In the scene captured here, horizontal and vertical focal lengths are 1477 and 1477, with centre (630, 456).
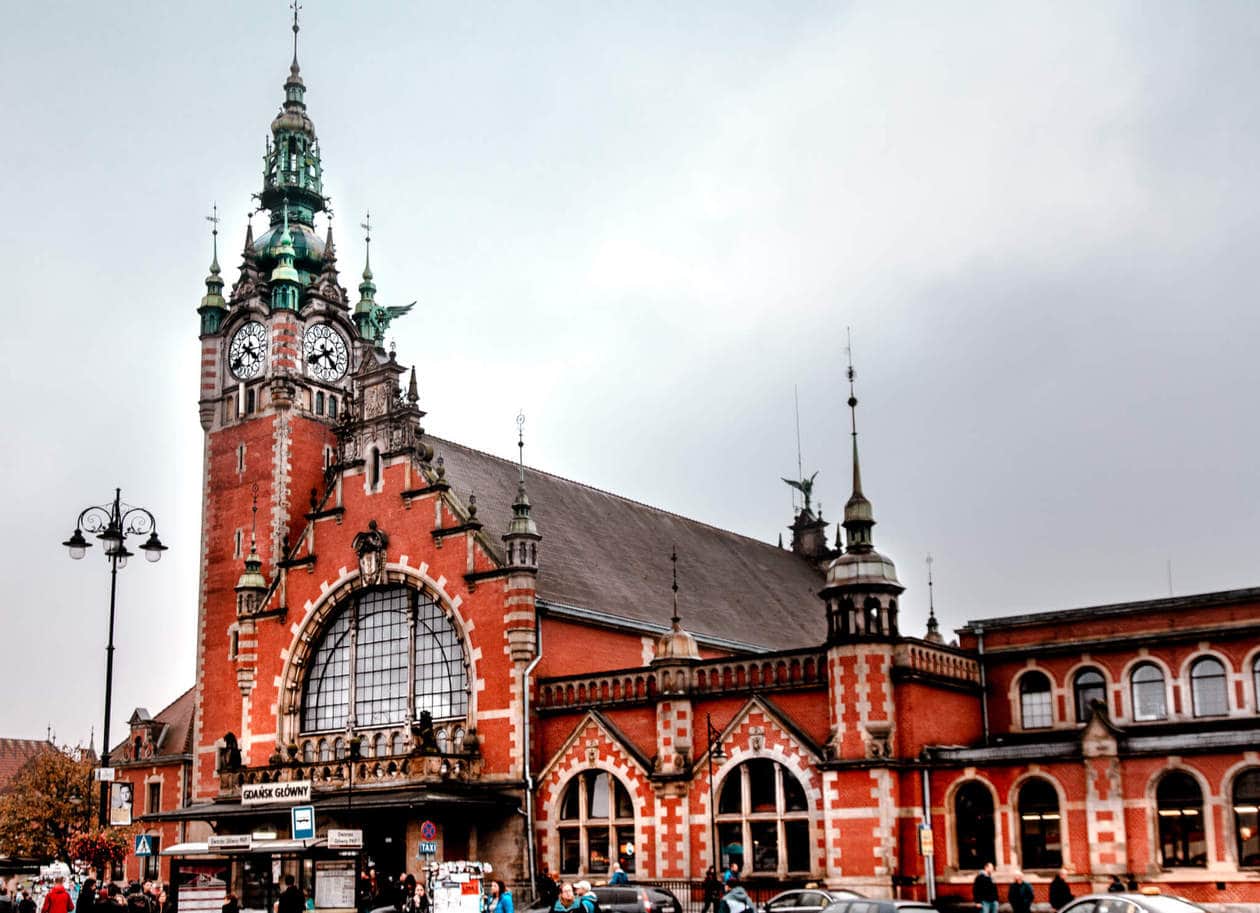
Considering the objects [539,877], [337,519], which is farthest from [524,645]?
[337,519]

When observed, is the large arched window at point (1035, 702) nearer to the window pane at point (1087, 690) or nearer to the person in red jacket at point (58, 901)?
the window pane at point (1087, 690)

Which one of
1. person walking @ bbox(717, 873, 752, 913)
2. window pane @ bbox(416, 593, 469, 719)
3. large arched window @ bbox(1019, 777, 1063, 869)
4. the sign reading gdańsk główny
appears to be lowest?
person walking @ bbox(717, 873, 752, 913)

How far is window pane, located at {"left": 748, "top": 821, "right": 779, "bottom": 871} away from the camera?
38.3m

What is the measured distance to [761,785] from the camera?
3900 cm

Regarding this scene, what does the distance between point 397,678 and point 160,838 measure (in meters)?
19.6

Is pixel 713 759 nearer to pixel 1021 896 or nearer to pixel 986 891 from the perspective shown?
pixel 986 891

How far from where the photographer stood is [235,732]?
177 ft

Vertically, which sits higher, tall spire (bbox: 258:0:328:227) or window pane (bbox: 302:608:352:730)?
tall spire (bbox: 258:0:328:227)

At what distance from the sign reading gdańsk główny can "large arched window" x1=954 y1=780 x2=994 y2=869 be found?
19.2 metres

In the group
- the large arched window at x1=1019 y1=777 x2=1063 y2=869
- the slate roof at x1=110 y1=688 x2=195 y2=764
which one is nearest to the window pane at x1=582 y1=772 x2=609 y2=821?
the large arched window at x1=1019 y1=777 x2=1063 y2=869

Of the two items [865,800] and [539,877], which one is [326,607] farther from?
[865,800]

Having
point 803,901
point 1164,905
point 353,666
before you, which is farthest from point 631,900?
point 353,666

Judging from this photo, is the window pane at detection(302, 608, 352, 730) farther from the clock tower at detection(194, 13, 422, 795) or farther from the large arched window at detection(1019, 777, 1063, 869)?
the large arched window at detection(1019, 777, 1063, 869)

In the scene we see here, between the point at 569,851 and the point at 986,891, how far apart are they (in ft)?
45.1
